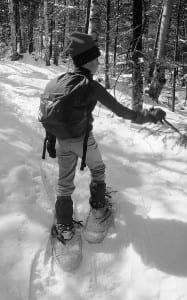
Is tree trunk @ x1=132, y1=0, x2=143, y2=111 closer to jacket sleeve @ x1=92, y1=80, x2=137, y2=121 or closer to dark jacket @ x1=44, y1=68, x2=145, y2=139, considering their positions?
jacket sleeve @ x1=92, y1=80, x2=137, y2=121

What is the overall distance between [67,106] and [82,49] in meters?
0.60

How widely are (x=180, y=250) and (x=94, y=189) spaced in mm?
1162

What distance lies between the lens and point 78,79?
3.16m

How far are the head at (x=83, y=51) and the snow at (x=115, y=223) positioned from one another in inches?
74.8

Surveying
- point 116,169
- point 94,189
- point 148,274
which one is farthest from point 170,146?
point 148,274

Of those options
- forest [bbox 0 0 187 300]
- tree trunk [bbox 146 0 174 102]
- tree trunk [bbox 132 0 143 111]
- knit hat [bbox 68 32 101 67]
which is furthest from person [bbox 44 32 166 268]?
tree trunk [bbox 146 0 174 102]

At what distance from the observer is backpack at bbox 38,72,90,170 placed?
10.1 ft

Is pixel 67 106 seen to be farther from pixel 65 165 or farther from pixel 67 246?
pixel 67 246

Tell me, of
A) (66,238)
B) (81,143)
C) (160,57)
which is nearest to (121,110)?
(81,143)

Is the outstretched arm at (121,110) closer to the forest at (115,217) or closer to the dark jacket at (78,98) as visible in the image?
the dark jacket at (78,98)

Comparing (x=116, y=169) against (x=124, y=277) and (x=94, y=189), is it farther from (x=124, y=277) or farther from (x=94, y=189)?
(x=124, y=277)

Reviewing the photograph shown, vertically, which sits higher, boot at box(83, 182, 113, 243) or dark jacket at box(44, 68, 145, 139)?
dark jacket at box(44, 68, 145, 139)

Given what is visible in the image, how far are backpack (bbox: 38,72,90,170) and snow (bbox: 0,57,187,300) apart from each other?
1297 mm

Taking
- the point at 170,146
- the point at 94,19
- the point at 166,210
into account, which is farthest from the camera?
the point at 94,19
